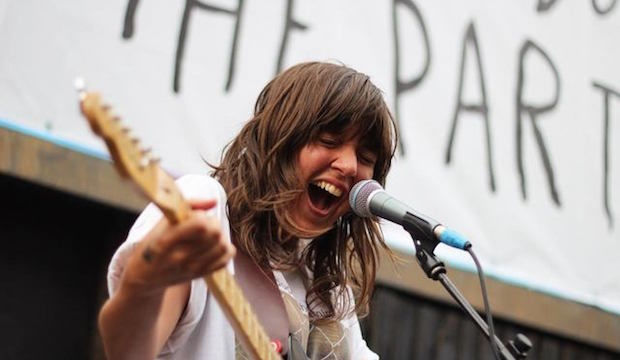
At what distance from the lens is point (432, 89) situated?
14.6 ft

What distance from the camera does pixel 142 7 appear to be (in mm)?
3670

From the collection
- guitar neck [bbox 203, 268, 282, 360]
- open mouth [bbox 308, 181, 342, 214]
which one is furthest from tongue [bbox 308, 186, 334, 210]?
guitar neck [bbox 203, 268, 282, 360]

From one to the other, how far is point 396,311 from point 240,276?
2459 mm

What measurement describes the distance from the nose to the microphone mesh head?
0.19ft

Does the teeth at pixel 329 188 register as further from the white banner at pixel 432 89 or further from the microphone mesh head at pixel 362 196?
the white banner at pixel 432 89

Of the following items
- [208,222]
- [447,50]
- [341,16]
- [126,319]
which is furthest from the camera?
[447,50]

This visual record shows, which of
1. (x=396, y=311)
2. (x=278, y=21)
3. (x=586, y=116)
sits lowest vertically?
(x=396, y=311)

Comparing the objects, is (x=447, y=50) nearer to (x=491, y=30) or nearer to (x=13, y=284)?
(x=491, y=30)

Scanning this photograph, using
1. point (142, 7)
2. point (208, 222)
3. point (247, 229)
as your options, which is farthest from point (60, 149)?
point (208, 222)

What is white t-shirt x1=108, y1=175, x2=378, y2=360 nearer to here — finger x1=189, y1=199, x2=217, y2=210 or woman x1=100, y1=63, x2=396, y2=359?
woman x1=100, y1=63, x2=396, y2=359

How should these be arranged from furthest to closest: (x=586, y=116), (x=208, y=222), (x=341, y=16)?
(x=586, y=116)
(x=341, y=16)
(x=208, y=222)

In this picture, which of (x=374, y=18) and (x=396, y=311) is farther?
(x=396, y=311)

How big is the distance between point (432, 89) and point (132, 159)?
3082 mm

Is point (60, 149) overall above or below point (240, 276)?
below
